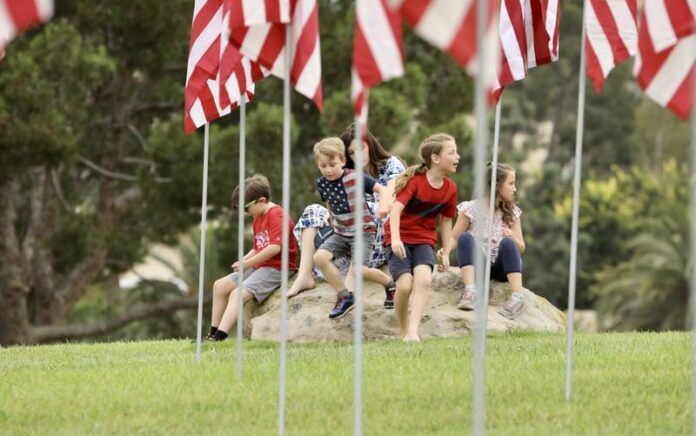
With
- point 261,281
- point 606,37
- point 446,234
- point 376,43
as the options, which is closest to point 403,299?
point 446,234

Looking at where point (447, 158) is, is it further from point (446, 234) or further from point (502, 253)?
point (502, 253)

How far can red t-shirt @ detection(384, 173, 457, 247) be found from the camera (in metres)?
12.9

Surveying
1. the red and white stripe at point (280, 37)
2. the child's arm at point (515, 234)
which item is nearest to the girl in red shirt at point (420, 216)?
the child's arm at point (515, 234)

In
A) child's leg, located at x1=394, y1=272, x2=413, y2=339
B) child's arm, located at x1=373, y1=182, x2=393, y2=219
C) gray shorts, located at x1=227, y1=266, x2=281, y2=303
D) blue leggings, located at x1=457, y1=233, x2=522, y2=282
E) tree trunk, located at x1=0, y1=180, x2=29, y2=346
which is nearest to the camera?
child's arm, located at x1=373, y1=182, x2=393, y2=219

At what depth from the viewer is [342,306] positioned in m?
13.6

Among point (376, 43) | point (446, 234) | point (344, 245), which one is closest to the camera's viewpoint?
point (376, 43)

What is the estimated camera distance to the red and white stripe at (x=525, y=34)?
464 inches

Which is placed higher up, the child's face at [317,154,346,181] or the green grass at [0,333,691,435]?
the child's face at [317,154,346,181]

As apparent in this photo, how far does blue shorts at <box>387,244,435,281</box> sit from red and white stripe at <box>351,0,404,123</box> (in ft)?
18.0

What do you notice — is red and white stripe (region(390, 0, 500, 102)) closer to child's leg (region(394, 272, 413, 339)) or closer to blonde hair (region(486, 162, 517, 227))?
child's leg (region(394, 272, 413, 339))

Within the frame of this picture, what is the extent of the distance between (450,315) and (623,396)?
4504 mm

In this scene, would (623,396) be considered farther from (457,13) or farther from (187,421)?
(457,13)

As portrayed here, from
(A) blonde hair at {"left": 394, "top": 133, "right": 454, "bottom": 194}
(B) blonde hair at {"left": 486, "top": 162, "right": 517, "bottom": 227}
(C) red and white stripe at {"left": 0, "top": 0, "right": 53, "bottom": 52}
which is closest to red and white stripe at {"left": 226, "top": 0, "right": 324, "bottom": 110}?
(C) red and white stripe at {"left": 0, "top": 0, "right": 53, "bottom": 52}

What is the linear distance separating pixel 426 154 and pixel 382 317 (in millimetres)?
1689
